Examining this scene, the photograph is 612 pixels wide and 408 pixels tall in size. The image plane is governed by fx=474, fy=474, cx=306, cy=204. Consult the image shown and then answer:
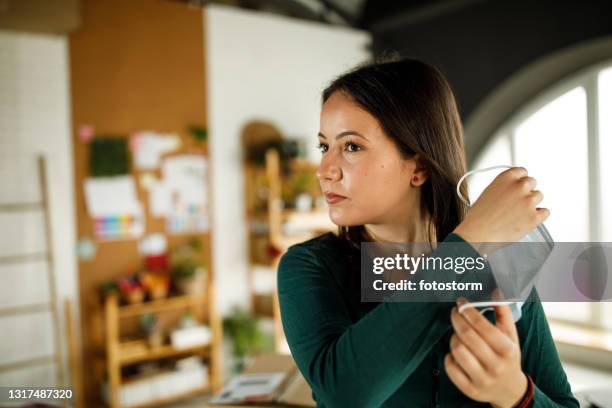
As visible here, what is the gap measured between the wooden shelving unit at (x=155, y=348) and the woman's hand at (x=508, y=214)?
2926 millimetres

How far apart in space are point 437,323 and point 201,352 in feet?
11.3

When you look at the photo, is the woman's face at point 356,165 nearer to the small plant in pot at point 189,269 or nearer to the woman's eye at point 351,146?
the woman's eye at point 351,146

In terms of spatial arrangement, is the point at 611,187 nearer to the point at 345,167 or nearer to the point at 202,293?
the point at 202,293

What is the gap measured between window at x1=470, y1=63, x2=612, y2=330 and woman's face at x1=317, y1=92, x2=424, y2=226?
286cm

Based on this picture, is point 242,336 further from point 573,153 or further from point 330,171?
point 330,171

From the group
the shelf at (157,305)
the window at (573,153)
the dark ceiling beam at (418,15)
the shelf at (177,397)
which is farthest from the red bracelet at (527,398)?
the dark ceiling beam at (418,15)

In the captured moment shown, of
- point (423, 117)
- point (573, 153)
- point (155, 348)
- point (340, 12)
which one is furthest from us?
point (340, 12)

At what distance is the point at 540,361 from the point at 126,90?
3.31 meters

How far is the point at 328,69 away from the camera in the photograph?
4.55m

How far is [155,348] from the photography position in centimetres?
330

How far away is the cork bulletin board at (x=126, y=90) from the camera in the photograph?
3.26 metres

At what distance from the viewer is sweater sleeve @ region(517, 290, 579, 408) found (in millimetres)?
849

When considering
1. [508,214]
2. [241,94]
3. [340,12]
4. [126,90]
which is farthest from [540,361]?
[340,12]

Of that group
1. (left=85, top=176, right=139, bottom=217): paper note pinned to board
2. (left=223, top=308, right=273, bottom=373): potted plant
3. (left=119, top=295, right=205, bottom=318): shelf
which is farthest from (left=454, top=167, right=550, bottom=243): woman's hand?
(left=223, top=308, right=273, bottom=373): potted plant
